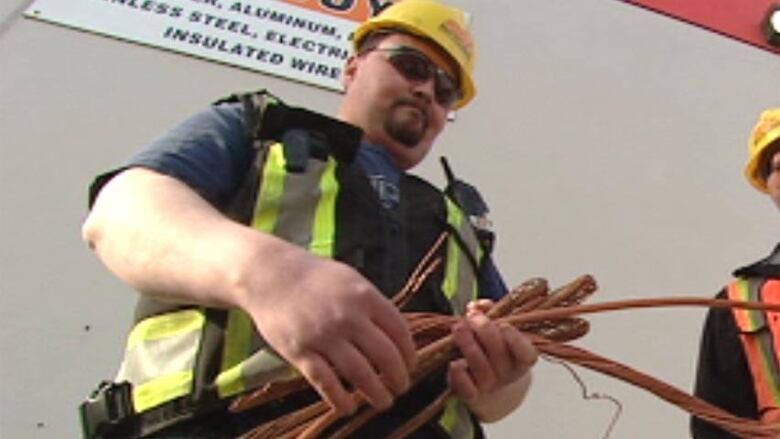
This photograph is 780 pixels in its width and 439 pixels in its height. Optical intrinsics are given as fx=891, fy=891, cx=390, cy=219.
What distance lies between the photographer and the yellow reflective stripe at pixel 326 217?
34.0 inches

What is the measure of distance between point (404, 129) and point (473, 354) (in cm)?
44

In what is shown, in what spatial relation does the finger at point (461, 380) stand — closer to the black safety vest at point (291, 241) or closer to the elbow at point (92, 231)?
the black safety vest at point (291, 241)

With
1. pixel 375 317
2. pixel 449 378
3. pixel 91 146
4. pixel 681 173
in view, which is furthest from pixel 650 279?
pixel 375 317

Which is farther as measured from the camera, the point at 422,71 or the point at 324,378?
the point at 422,71

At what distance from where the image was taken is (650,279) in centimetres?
220

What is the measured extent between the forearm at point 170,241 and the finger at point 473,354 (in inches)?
8.6

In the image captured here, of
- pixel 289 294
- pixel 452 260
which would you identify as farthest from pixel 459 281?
pixel 289 294

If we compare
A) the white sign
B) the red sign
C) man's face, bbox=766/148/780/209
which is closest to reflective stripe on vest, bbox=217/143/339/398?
man's face, bbox=766/148/780/209

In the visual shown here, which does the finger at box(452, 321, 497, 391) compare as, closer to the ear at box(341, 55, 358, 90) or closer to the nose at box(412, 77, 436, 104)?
the nose at box(412, 77, 436, 104)

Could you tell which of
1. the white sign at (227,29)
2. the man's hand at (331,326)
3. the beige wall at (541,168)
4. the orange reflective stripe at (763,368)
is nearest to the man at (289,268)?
the man's hand at (331,326)

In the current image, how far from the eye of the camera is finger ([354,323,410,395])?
1.87ft

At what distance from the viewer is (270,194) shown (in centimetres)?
89

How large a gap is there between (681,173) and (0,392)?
5.79ft

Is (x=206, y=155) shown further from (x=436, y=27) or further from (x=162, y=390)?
(x=436, y=27)
